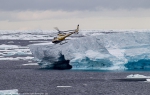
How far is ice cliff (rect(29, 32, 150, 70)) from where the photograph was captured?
27578 mm

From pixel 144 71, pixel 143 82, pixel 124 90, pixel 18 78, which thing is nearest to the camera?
pixel 124 90

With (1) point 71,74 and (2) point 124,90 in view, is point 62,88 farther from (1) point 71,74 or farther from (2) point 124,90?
(1) point 71,74

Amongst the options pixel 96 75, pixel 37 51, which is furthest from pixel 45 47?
pixel 96 75

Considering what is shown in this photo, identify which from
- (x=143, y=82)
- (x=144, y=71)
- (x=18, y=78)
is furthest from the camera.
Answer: (x=144, y=71)

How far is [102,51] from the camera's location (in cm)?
2777

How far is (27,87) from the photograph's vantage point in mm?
21469

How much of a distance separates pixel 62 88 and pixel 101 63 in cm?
723

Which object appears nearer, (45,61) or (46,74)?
(46,74)

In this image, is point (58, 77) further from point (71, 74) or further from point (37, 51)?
point (37, 51)

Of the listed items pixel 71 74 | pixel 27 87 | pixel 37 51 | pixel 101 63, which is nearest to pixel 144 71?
pixel 101 63

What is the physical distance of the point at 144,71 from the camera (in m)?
27.5

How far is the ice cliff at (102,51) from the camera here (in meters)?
27.6

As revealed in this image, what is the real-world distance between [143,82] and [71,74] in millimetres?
4927

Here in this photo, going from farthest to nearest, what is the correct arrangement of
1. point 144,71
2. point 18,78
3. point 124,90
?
point 144,71 < point 18,78 < point 124,90
